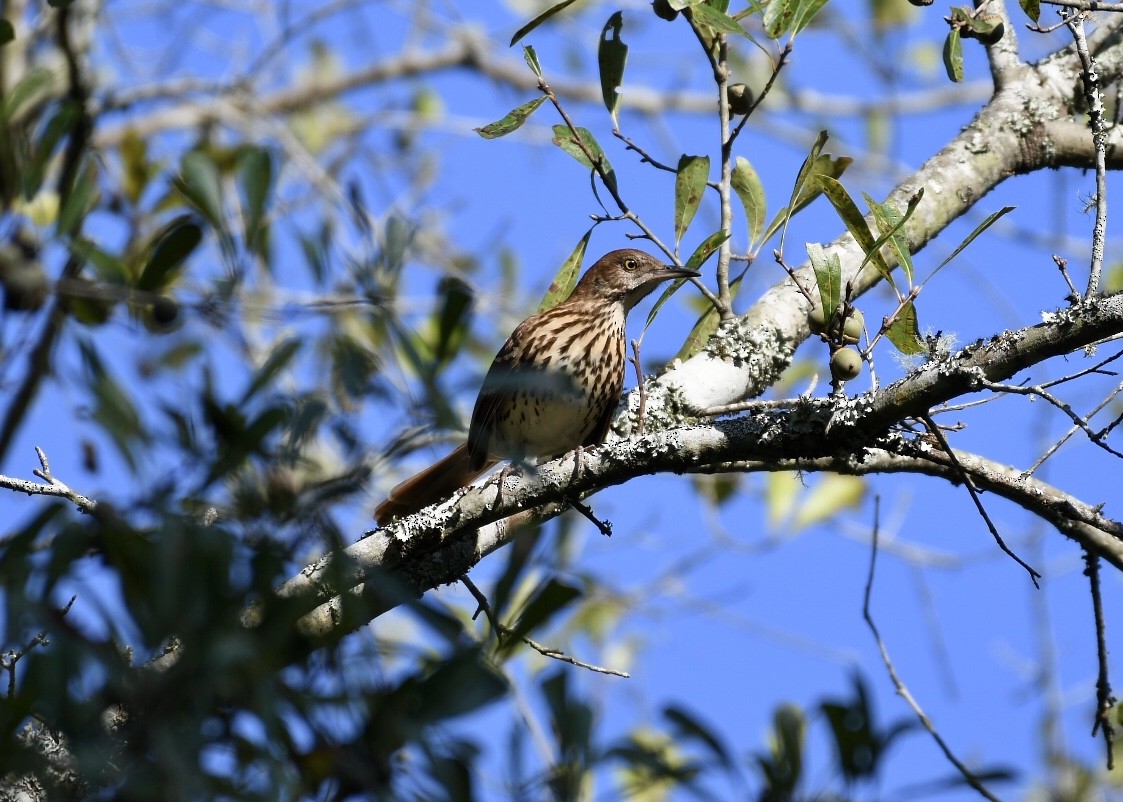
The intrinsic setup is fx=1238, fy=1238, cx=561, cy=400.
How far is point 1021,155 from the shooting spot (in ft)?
14.3

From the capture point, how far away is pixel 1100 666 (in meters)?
3.44

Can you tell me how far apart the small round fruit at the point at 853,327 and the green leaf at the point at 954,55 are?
0.92 meters

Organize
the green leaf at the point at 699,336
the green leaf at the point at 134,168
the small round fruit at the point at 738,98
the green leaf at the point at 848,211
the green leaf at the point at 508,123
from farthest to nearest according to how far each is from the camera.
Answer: the green leaf at the point at 134,168 → the green leaf at the point at 699,336 → the small round fruit at the point at 738,98 → the green leaf at the point at 508,123 → the green leaf at the point at 848,211

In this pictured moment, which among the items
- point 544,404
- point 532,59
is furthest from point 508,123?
point 544,404

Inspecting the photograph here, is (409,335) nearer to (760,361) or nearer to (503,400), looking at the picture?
(760,361)

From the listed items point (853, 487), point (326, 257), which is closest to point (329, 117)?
point (853, 487)

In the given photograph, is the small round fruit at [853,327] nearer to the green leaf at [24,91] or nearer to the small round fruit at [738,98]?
the small round fruit at [738,98]

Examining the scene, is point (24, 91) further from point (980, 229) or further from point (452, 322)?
point (980, 229)

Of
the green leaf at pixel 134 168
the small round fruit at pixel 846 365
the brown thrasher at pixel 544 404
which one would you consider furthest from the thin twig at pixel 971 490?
the green leaf at pixel 134 168

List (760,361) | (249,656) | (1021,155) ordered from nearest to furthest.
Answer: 1. (249,656)
2. (760,361)
3. (1021,155)

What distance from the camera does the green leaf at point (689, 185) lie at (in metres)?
3.51

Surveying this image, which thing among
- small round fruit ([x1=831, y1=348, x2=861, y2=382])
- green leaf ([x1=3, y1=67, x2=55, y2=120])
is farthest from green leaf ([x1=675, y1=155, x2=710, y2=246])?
green leaf ([x1=3, y1=67, x2=55, y2=120])

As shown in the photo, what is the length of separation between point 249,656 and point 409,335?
1.54 feet

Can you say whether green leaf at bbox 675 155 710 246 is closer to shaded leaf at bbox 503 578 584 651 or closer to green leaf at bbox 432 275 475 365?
green leaf at bbox 432 275 475 365
